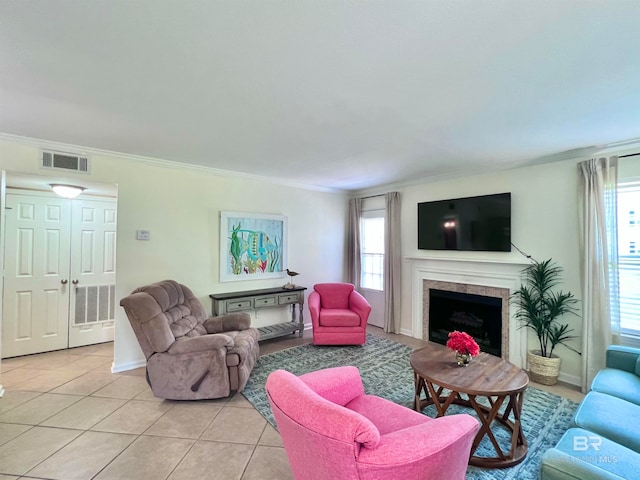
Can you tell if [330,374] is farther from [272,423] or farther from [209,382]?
[209,382]

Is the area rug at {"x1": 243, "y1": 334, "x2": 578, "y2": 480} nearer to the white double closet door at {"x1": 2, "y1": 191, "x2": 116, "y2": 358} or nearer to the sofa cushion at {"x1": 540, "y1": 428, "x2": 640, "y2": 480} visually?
the sofa cushion at {"x1": 540, "y1": 428, "x2": 640, "y2": 480}

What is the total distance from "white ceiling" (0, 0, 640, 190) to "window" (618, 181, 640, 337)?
59 cm

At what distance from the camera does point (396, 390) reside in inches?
113

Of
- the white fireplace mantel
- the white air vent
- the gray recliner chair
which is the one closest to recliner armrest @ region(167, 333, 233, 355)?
the gray recliner chair

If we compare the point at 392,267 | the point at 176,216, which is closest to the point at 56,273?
the point at 176,216

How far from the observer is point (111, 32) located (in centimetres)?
140

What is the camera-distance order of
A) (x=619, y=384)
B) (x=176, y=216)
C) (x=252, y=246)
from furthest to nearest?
(x=252, y=246) → (x=176, y=216) → (x=619, y=384)

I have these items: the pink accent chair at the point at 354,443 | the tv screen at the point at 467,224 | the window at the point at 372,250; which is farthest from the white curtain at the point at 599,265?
the window at the point at 372,250

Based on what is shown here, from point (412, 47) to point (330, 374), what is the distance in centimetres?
188

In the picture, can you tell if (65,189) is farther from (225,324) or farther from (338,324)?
(338,324)

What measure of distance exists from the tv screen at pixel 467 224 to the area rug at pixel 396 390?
5.29 ft

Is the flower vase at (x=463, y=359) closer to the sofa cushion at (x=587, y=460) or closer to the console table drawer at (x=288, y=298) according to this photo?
the sofa cushion at (x=587, y=460)

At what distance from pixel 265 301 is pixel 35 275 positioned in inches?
117

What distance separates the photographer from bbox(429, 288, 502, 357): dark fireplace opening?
3756 millimetres
